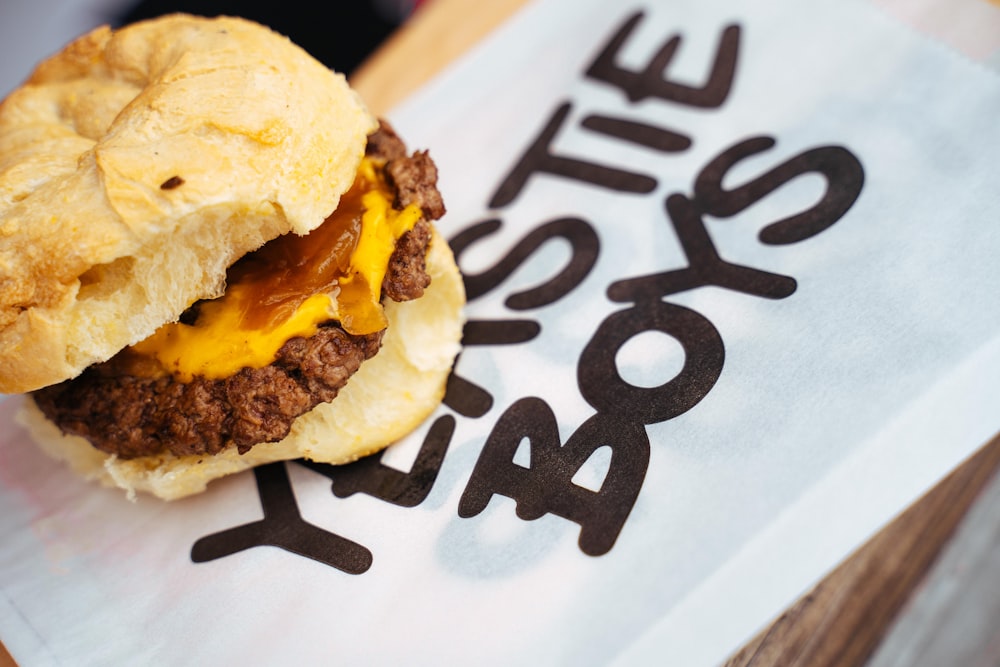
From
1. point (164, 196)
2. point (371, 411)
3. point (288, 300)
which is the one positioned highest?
point (164, 196)

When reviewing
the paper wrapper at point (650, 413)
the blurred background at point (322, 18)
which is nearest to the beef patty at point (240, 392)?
the paper wrapper at point (650, 413)

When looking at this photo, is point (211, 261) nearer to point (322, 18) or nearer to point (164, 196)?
point (164, 196)

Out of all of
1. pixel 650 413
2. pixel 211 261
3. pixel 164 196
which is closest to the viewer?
pixel 164 196

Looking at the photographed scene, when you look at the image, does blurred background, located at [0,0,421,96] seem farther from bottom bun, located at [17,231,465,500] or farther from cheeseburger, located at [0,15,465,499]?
bottom bun, located at [17,231,465,500]

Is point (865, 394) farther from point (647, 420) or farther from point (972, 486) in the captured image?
point (972, 486)

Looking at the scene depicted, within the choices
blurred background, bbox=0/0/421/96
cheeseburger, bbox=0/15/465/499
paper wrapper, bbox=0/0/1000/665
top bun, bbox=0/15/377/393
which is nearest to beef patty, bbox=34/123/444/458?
cheeseburger, bbox=0/15/465/499

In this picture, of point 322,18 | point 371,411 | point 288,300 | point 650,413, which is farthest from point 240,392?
point 322,18
